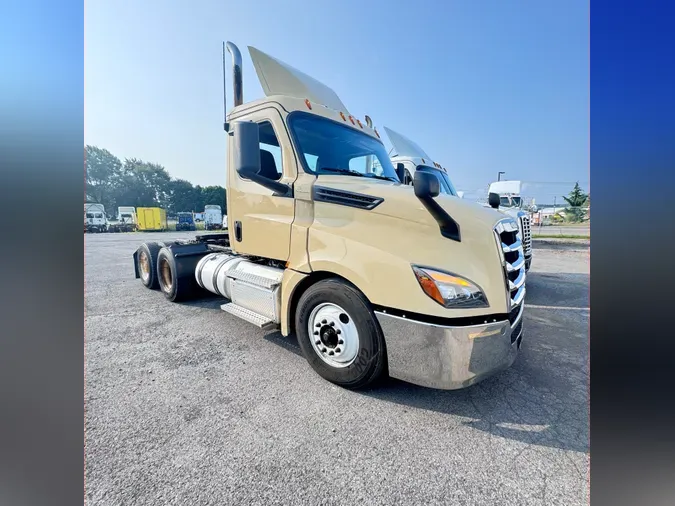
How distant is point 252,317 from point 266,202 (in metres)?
1.41

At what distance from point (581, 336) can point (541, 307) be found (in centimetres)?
153

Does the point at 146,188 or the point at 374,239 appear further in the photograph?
the point at 146,188


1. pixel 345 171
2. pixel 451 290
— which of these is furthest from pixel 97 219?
pixel 451 290

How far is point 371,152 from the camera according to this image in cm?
396

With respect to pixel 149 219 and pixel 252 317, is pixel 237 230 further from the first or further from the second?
pixel 149 219

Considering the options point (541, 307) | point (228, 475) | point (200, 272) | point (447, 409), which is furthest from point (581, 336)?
point (200, 272)

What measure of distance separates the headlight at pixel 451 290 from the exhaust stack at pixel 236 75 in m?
3.77

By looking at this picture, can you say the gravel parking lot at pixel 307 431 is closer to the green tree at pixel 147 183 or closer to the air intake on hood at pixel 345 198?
the air intake on hood at pixel 345 198

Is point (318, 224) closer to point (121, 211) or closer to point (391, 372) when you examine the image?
point (391, 372)

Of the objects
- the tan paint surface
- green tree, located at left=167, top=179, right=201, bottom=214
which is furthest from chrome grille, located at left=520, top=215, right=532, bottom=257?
green tree, located at left=167, top=179, right=201, bottom=214

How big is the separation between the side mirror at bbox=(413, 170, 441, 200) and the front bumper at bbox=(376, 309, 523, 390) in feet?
3.39

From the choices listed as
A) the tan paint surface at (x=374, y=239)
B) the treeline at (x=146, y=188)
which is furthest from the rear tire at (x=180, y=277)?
the treeline at (x=146, y=188)

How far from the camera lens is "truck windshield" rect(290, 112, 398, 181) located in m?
3.29

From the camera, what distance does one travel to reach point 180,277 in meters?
5.39
